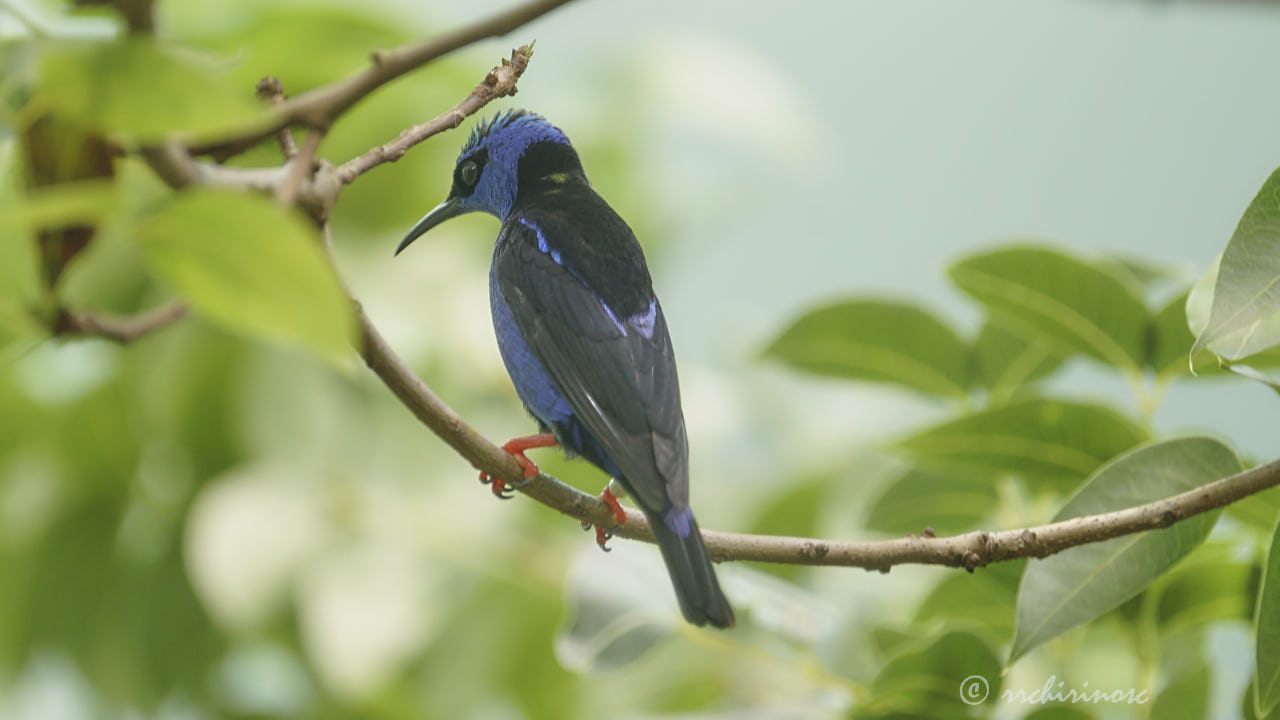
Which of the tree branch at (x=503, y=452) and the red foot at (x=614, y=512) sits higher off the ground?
the tree branch at (x=503, y=452)

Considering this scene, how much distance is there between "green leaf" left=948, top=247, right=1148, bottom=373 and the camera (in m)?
1.26

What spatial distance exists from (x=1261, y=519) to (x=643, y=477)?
25.9 inches

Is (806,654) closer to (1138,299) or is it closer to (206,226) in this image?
(1138,299)

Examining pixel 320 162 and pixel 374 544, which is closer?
pixel 320 162

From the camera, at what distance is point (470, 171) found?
153cm

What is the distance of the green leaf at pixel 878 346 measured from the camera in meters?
1.40

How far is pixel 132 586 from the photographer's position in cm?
327

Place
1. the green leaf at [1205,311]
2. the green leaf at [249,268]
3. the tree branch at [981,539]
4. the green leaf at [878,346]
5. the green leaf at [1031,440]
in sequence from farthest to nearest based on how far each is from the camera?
the green leaf at [878,346] → the green leaf at [1031,440] → the green leaf at [1205,311] → the tree branch at [981,539] → the green leaf at [249,268]

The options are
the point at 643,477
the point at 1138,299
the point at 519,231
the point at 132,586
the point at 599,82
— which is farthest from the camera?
the point at 599,82

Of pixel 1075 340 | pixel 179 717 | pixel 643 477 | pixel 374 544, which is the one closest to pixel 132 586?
pixel 179 717

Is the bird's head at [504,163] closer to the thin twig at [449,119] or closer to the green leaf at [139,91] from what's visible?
the thin twig at [449,119]

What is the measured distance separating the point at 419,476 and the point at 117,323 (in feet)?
7.80

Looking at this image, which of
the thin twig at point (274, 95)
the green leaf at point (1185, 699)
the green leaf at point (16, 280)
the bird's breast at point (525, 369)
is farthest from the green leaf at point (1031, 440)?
the green leaf at point (16, 280)

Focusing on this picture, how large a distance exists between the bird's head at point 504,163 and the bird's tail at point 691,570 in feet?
2.06
